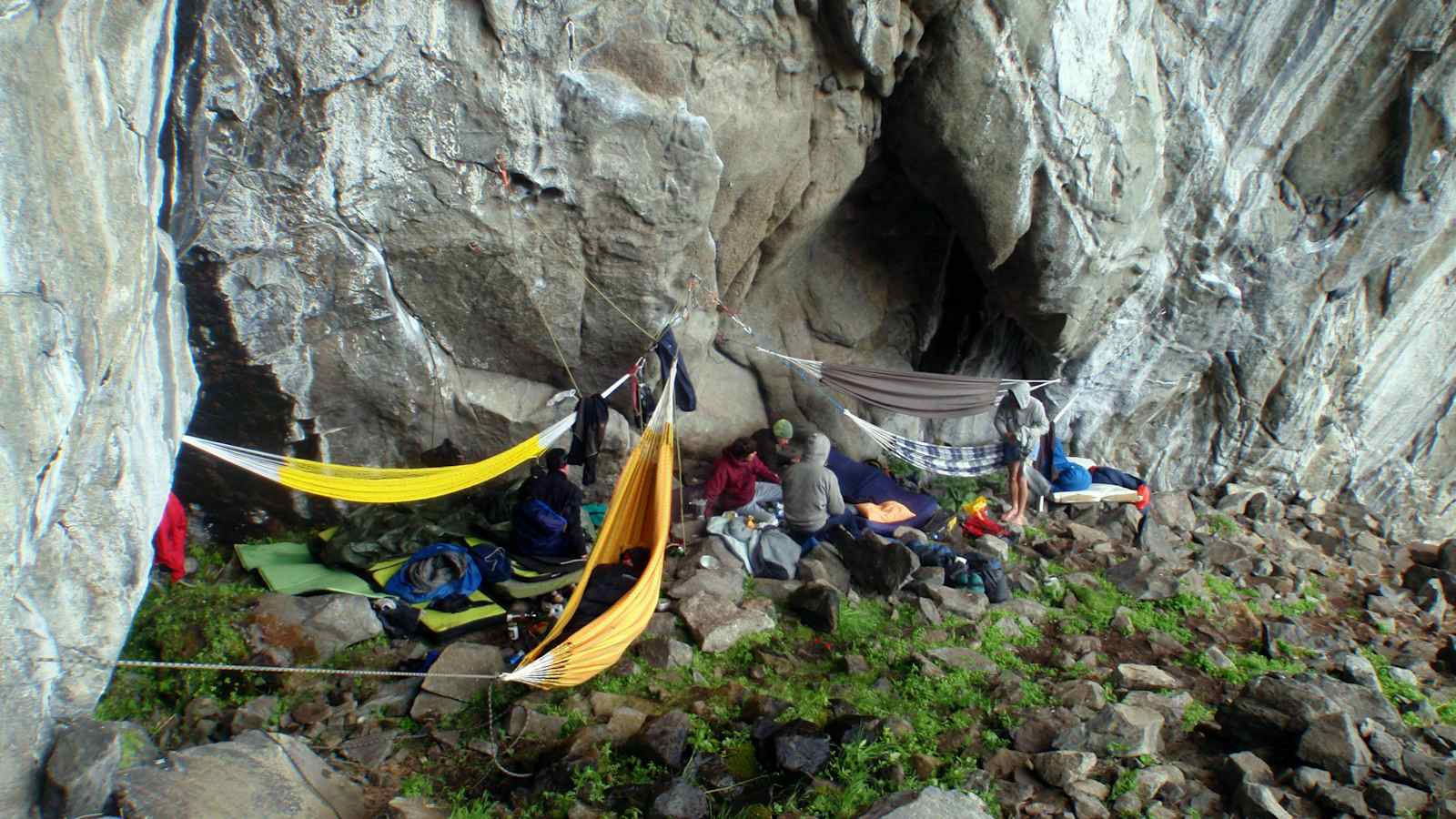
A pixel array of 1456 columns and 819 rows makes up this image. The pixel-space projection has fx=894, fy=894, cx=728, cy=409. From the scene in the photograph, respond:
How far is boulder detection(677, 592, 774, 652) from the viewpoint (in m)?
4.39

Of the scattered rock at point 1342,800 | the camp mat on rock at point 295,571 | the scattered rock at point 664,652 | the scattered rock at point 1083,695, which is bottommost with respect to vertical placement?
the camp mat on rock at point 295,571

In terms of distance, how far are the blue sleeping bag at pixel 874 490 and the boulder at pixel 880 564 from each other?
0.91m

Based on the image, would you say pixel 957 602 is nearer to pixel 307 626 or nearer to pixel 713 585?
pixel 713 585

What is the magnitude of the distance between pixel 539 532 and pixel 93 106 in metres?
3.00

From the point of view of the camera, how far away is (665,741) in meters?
3.45

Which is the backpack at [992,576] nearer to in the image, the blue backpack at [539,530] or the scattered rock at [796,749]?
the scattered rock at [796,749]

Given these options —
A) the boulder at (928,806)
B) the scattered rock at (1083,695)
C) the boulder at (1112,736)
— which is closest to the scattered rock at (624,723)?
the boulder at (928,806)

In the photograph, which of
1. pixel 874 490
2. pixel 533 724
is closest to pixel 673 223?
pixel 874 490

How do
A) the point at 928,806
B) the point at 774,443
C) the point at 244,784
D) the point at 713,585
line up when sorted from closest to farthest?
the point at 244,784, the point at 928,806, the point at 713,585, the point at 774,443

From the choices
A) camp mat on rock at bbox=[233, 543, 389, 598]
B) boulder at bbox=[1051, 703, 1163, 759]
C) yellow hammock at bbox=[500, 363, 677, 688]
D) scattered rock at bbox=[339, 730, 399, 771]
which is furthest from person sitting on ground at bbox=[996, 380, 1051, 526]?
scattered rock at bbox=[339, 730, 399, 771]

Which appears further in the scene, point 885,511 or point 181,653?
point 885,511

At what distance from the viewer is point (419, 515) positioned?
512 cm

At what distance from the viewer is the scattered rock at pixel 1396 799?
336 cm

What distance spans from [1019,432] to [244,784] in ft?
17.4
